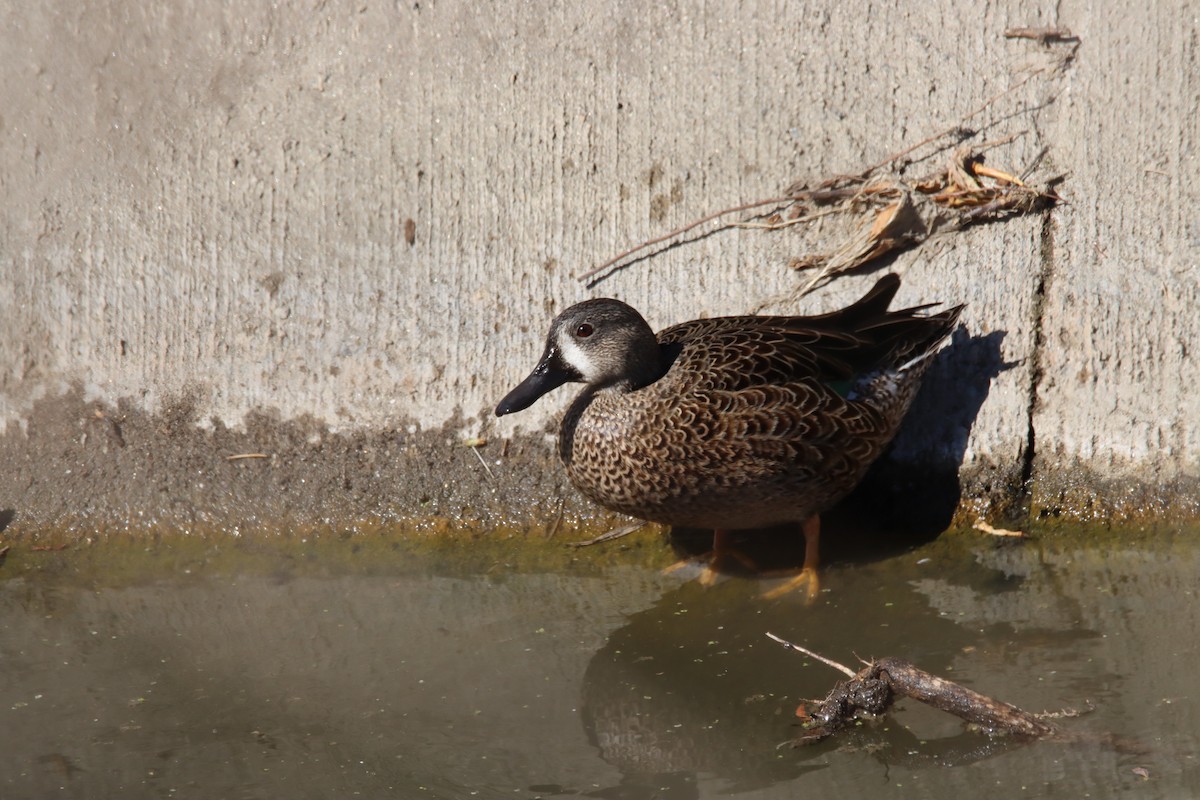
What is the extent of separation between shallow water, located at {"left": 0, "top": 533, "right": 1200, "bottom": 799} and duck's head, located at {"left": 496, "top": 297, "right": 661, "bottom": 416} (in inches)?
27.2

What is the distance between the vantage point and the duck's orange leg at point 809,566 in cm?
406

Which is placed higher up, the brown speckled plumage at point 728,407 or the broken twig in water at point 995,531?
the brown speckled plumage at point 728,407

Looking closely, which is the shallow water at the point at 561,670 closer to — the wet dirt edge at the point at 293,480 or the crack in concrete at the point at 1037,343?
the wet dirt edge at the point at 293,480

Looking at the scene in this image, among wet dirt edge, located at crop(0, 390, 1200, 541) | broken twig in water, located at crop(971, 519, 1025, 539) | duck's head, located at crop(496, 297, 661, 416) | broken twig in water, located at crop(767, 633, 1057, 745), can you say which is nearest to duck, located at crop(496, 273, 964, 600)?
duck's head, located at crop(496, 297, 661, 416)

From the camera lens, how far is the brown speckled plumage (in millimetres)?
3838

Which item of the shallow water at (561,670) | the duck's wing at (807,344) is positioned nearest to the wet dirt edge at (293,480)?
the shallow water at (561,670)

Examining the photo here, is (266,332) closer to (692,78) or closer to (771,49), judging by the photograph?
(692,78)

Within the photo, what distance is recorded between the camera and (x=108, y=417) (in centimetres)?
463

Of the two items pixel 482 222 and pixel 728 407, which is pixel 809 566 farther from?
pixel 482 222

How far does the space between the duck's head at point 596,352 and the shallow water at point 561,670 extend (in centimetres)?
69

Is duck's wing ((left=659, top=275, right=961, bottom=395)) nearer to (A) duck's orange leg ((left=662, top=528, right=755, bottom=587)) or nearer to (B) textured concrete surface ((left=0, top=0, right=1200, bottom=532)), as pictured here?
(B) textured concrete surface ((left=0, top=0, right=1200, bottom=532))

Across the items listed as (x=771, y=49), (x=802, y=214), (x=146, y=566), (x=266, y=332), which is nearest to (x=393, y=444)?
(x=266, y=332)

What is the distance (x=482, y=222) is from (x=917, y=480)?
1.90 m

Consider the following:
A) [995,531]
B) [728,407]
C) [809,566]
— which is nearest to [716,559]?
[809,566]
